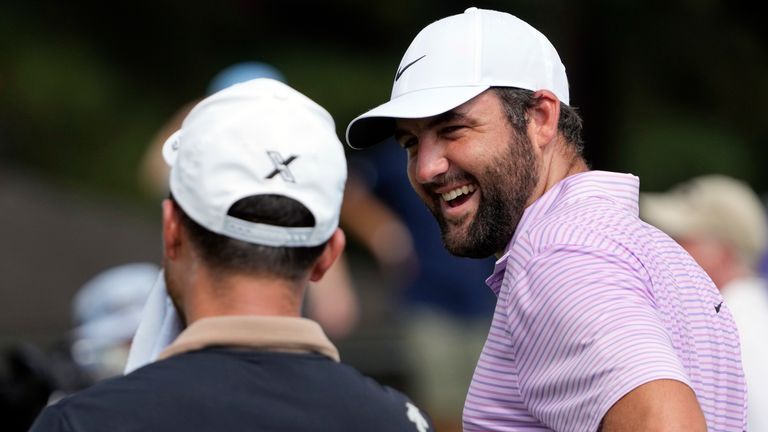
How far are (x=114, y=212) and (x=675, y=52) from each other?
5.80m

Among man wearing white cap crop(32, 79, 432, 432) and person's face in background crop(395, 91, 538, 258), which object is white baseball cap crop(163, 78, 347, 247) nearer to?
man wearing white cap crop(32, 79, 432, 432)

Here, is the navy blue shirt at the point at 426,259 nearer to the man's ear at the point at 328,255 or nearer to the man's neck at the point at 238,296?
the man's ear at the point at 328,255

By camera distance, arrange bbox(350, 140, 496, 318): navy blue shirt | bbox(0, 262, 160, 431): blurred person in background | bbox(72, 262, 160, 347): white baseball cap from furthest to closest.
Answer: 1. bbox(350, 140, 496, 318): navy blue shirt
2. bbox(72, 262, 160, 347): white baseball cap
3. bbox(0, 262, 160, 431): blurred person in background

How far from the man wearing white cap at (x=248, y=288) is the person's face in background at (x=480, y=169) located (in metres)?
0.52

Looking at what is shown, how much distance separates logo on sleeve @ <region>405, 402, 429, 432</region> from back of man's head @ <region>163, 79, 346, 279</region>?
314 mm

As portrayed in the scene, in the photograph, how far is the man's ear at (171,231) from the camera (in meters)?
2.59

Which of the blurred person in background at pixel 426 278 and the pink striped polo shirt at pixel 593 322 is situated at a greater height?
the pink striped polo shirt at pixel 593 322

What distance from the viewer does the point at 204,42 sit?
16.2m

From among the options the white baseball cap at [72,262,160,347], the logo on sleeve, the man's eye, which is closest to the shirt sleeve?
the logo on sleeve

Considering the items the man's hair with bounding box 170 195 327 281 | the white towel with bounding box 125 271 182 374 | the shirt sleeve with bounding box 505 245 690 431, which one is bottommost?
the white towel with bounding box 125 271 182 374

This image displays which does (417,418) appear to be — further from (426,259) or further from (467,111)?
(426,259)

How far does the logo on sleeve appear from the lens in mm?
2658

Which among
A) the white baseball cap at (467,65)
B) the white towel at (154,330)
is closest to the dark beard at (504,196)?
the white baseball cap at (467,65)

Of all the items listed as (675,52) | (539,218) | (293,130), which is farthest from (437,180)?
(675,52)
